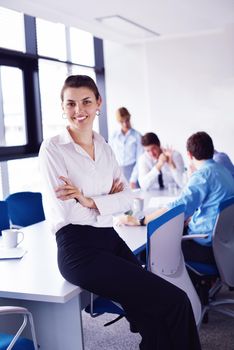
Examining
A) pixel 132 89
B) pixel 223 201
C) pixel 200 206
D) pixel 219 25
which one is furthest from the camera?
pixel 132 89

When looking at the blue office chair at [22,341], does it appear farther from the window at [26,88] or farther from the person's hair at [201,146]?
the window at [26,88]

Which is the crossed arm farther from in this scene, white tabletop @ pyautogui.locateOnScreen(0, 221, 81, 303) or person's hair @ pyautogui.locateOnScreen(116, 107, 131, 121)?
person's hair @ pyautogui.locateOnScreen(116, 107, 131, 121)

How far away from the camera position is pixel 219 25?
22.0 feet

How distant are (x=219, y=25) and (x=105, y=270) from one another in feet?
18.5

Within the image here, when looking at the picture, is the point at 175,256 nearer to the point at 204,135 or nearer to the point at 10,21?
the point at 204,135

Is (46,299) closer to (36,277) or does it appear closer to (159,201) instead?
(36,277)

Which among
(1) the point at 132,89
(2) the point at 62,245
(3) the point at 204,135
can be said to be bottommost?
(2) the point at 62,245

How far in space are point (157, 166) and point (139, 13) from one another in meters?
2.09

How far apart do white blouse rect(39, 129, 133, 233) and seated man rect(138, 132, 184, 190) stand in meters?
2.25

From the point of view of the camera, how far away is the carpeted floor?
119 inches

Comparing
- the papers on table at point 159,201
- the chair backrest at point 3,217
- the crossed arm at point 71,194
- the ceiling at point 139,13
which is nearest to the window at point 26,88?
the ceiling at point 139,13

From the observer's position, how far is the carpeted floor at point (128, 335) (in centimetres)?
303

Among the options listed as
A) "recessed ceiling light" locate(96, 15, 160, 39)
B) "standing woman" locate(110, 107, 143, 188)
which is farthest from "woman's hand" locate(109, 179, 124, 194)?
"standing woman" locate(110, 107, 143, 188)

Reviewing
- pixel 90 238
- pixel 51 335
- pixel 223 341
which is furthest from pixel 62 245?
pixel 223 341
